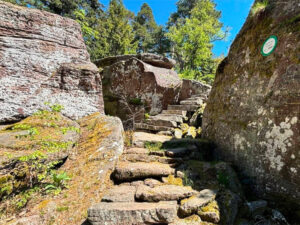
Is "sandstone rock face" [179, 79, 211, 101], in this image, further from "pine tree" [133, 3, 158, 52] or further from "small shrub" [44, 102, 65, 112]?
"pine tree" [133, 3, 158, 52]

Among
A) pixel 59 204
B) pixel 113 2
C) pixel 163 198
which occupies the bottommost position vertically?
pixel 59 204

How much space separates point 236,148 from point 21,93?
5.51 metres

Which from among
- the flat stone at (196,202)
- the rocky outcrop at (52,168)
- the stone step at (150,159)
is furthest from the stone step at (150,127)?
the flat stone at (196,202)

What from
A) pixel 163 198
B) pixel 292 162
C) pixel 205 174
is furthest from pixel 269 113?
pixel 163 198

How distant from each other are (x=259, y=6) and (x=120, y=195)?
453 centimetres

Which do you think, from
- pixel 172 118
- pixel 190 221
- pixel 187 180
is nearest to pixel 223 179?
pixel 187 180

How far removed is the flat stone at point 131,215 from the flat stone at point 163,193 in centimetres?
25

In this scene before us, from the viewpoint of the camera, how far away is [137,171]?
9.32 ft

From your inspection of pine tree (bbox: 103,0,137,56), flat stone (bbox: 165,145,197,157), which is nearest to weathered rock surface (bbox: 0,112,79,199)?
flat stone (bbox: 165,145,197,157)

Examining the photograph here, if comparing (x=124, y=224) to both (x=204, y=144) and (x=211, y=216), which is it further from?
(x=204, y=144)

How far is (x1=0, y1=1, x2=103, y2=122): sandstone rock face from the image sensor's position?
4.26 metres

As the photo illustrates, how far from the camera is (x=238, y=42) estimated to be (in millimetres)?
3734

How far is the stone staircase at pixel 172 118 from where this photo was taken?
547 cm

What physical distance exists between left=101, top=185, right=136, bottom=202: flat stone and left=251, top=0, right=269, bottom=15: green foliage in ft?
14.0
